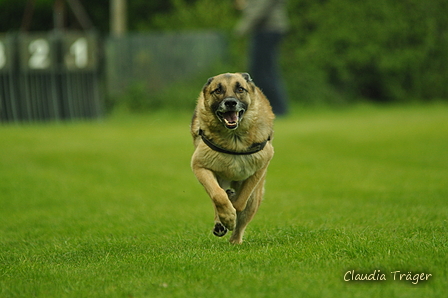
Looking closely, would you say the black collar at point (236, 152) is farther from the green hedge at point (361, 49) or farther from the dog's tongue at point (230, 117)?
the green hedge at point (361, 49)

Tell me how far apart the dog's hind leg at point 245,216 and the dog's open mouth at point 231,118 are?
83 cm

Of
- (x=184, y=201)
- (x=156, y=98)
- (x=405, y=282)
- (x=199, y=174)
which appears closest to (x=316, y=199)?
(x=184, y=201)

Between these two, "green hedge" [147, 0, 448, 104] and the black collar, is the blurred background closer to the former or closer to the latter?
"green hedge" [147, 0, 448, 104]

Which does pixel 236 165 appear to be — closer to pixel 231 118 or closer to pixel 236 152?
pixel 236 152

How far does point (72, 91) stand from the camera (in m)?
19.6

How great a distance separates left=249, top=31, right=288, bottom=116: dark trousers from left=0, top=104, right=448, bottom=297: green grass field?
3.07 feet

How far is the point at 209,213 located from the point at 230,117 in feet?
11.0

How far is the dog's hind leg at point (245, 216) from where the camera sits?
6.63 meters

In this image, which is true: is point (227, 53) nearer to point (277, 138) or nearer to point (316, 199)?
point (277, 138)

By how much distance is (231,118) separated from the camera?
630 centimetres

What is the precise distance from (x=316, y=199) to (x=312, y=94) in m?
12.4

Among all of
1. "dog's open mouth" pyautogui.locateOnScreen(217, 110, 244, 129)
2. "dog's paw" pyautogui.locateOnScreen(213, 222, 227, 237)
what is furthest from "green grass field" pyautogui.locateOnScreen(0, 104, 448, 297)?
"dog's open mouth" pyautogui.locateOnScreen(217, 110, 244, 129)

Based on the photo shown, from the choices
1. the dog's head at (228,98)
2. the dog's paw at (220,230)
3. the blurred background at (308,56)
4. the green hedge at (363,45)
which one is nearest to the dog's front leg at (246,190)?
the dog's paw at (220,230)

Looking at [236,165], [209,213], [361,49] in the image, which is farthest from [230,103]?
[361,49]
